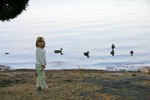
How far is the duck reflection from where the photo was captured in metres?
26.8

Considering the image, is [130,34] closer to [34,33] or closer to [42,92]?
[34,33]

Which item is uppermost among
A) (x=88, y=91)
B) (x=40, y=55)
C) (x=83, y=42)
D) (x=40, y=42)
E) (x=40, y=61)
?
(x=83, y=42)

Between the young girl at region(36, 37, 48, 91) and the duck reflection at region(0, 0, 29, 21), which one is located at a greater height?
the duck reflection at region(0, 0, 29, 21)

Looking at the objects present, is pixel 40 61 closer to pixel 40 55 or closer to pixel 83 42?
pixel 40 55

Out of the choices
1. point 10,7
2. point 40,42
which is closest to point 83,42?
point 10,7

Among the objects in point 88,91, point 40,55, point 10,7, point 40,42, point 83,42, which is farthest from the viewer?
point 83,42

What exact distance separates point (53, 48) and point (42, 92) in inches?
1475

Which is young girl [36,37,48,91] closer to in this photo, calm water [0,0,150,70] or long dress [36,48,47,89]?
long dress [36,48,47,89]

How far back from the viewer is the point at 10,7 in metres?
27.0

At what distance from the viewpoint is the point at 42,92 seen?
20422 millimetres

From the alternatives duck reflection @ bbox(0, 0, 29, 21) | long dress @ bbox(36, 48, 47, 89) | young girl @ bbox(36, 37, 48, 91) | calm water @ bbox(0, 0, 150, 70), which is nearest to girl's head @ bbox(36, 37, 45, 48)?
young girl @ bbox(36, 37, 48, 91)

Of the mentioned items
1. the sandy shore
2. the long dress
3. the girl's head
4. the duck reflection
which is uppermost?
the duck reflection

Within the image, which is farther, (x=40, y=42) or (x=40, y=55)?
(x=40, y=55)

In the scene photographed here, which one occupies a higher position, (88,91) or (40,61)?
(40,61)
